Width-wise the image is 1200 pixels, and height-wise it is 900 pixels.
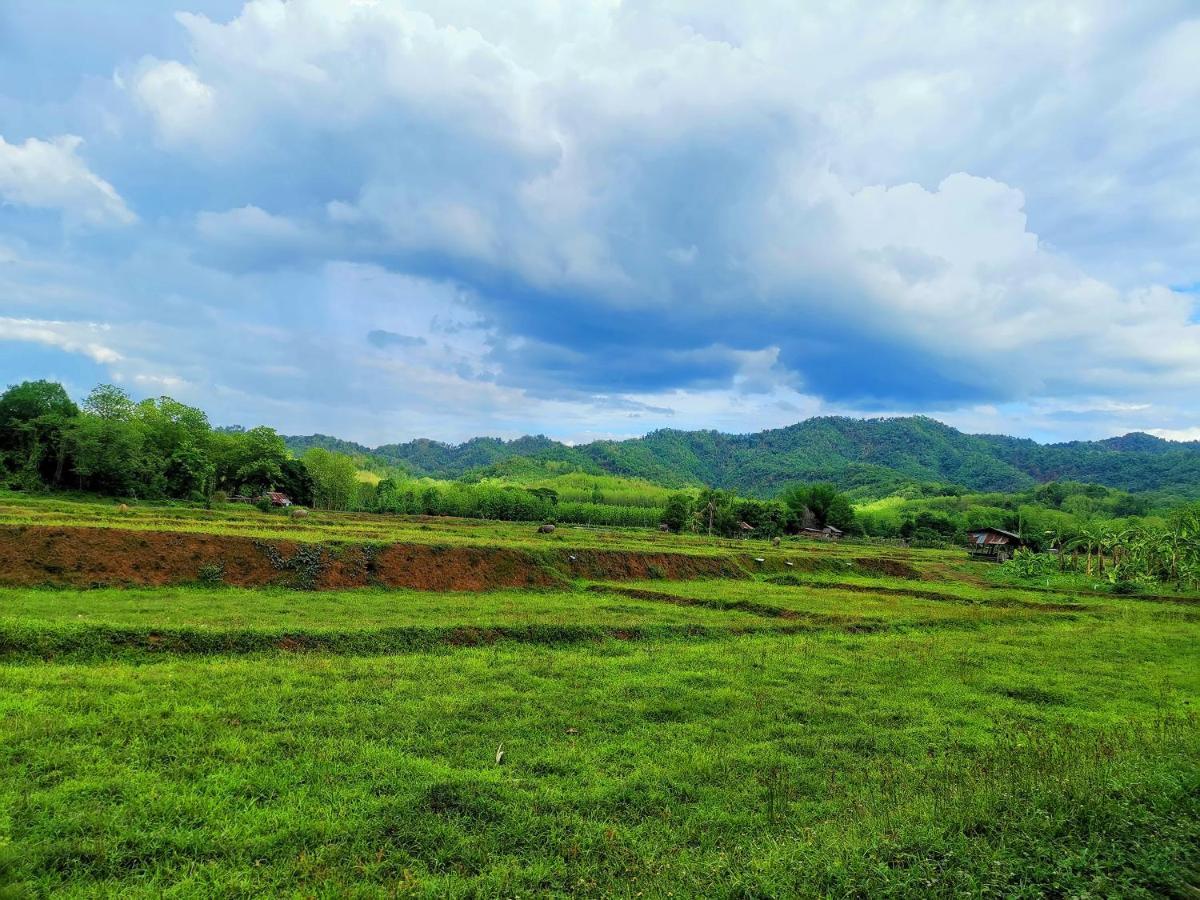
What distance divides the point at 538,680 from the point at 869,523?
378 feet

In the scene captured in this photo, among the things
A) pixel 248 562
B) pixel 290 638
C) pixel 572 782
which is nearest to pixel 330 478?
pixel 248 562

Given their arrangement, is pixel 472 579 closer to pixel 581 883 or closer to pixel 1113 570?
pixel 581 883

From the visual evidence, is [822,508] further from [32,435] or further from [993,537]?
[32,435]

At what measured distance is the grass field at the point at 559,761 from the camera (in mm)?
5266

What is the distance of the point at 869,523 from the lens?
11369 cm

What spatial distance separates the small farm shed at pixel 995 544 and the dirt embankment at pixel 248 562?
2551 inches

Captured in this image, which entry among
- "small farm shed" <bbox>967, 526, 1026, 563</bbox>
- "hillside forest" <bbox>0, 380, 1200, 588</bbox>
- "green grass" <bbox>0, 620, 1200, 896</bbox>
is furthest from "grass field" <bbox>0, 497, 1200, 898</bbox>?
"small farm shed" <bbox>967, 526, 1026, 563</bbox>

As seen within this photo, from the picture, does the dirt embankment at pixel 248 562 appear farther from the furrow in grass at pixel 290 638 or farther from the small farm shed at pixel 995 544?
the small farm shed at pixel 995 544

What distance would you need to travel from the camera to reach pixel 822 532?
104m

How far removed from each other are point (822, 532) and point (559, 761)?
10457 cm

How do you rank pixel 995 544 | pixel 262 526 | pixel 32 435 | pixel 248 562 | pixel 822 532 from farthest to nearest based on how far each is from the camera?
1. pixel 822 532
2. pixel 995 544
3. pixel 32 435
4. pixel 262 526
5. pixel 248 562

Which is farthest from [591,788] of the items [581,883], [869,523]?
[869,523]

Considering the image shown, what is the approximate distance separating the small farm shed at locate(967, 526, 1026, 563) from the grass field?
63.9 m

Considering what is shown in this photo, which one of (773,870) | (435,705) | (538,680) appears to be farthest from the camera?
(538,680)
